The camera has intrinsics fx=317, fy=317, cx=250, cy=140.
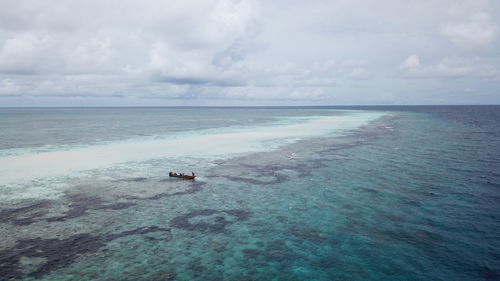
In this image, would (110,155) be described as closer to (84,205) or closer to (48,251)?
(84,205)

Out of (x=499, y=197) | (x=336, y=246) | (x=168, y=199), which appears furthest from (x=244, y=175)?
(x=499, y=197)

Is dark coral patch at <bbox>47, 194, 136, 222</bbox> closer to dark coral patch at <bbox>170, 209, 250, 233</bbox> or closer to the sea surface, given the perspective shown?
the sea surface

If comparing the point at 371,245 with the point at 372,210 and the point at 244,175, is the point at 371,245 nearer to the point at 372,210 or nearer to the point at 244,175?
the point at 372,210

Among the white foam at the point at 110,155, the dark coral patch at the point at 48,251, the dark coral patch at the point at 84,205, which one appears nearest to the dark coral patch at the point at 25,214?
the dark coral patch at the point at 84,205

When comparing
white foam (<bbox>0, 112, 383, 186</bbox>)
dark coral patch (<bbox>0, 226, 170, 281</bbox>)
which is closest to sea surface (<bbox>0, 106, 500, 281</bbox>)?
dark coral patch (<bbox>0, 226, 170, 281</bbox>)

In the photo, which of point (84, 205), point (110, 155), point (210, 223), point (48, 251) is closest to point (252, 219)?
point (210, 223)

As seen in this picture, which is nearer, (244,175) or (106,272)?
(106,272)
